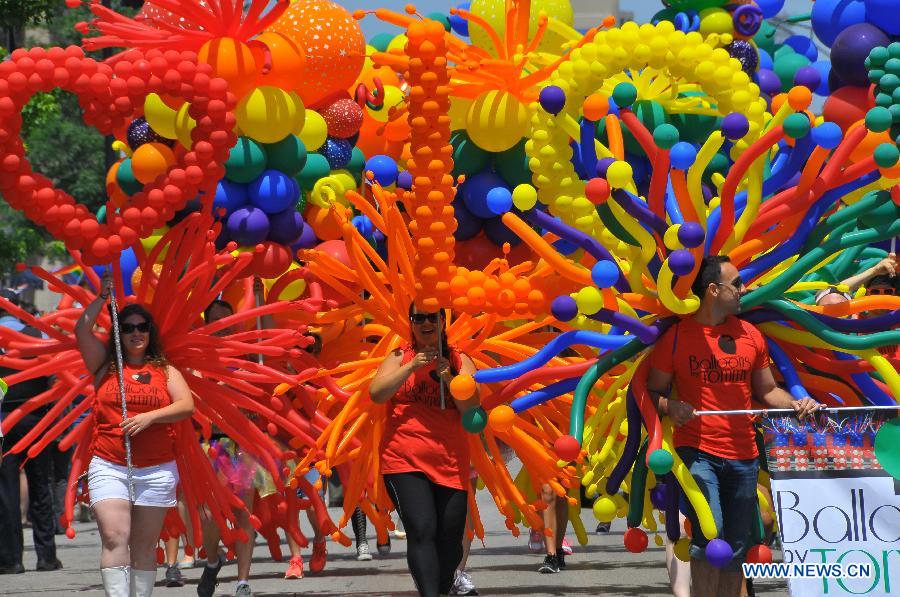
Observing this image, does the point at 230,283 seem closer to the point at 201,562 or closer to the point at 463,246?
the point at 463,246

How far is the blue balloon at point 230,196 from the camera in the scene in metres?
10.6

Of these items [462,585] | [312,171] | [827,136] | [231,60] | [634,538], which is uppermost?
[231,60]

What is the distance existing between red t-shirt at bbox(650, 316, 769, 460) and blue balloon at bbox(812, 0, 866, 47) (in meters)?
4.73

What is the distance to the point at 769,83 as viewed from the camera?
13.7 metres

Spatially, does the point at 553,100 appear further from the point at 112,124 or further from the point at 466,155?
the point at 466,155

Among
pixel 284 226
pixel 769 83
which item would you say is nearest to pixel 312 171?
pixel 284 226

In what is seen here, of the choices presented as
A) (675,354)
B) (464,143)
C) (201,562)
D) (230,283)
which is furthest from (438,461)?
(201,562)

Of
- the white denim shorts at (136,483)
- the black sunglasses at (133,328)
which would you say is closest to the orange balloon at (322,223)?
the black sunglasses at (133,328)

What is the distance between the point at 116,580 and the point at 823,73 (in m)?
8.04

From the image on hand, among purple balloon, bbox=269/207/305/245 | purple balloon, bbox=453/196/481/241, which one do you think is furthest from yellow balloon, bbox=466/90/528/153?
purple balloon, bbox=269/207/305/245

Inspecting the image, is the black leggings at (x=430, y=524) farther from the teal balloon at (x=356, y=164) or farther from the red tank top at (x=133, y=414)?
the teal balloon at (x=356, y=164)

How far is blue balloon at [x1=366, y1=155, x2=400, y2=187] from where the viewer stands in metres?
10.4

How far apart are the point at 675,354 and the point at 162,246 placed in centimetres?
355

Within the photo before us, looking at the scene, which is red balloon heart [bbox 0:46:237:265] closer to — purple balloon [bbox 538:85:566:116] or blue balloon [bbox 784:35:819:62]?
purple balloon [bbox 538:85:566:116]
